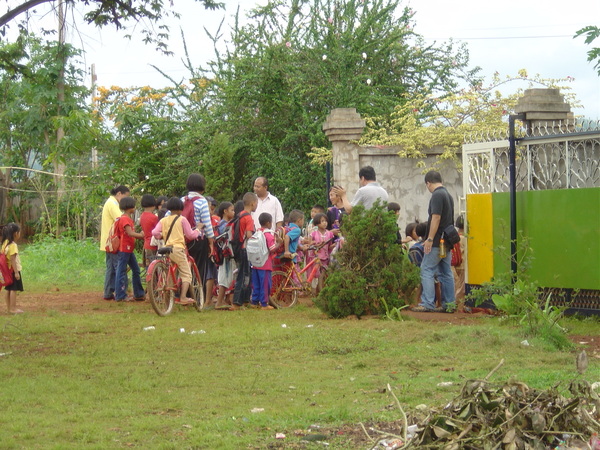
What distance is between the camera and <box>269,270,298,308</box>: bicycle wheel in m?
13.2

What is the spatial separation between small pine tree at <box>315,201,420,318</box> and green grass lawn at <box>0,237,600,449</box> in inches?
13.8

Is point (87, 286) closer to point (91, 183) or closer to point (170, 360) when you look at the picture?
point (91, 183)

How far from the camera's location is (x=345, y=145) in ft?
52.7

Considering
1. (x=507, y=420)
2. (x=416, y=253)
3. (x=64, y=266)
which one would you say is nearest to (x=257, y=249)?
(x=416, y=253)

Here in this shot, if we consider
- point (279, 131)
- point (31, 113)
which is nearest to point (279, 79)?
point (279, 131)

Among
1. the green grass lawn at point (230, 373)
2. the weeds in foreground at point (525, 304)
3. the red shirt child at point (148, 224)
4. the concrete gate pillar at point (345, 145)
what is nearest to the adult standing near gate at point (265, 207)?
the red shirt child at point (148, 224)

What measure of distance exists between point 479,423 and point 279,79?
55.1 ft

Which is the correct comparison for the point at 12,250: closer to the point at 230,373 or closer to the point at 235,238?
the point at 235,238

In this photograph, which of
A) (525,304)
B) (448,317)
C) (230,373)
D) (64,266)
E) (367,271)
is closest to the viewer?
(230,373)

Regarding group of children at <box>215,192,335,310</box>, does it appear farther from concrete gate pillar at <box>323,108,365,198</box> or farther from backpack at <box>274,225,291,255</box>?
concrete gate pillar at <box>323,108,365,198</box>

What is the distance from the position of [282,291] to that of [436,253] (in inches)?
102

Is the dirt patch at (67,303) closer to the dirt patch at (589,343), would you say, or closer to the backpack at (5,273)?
the backpack at (5,273)

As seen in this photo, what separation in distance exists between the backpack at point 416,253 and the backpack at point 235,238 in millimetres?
2441

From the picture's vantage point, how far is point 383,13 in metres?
21.0
